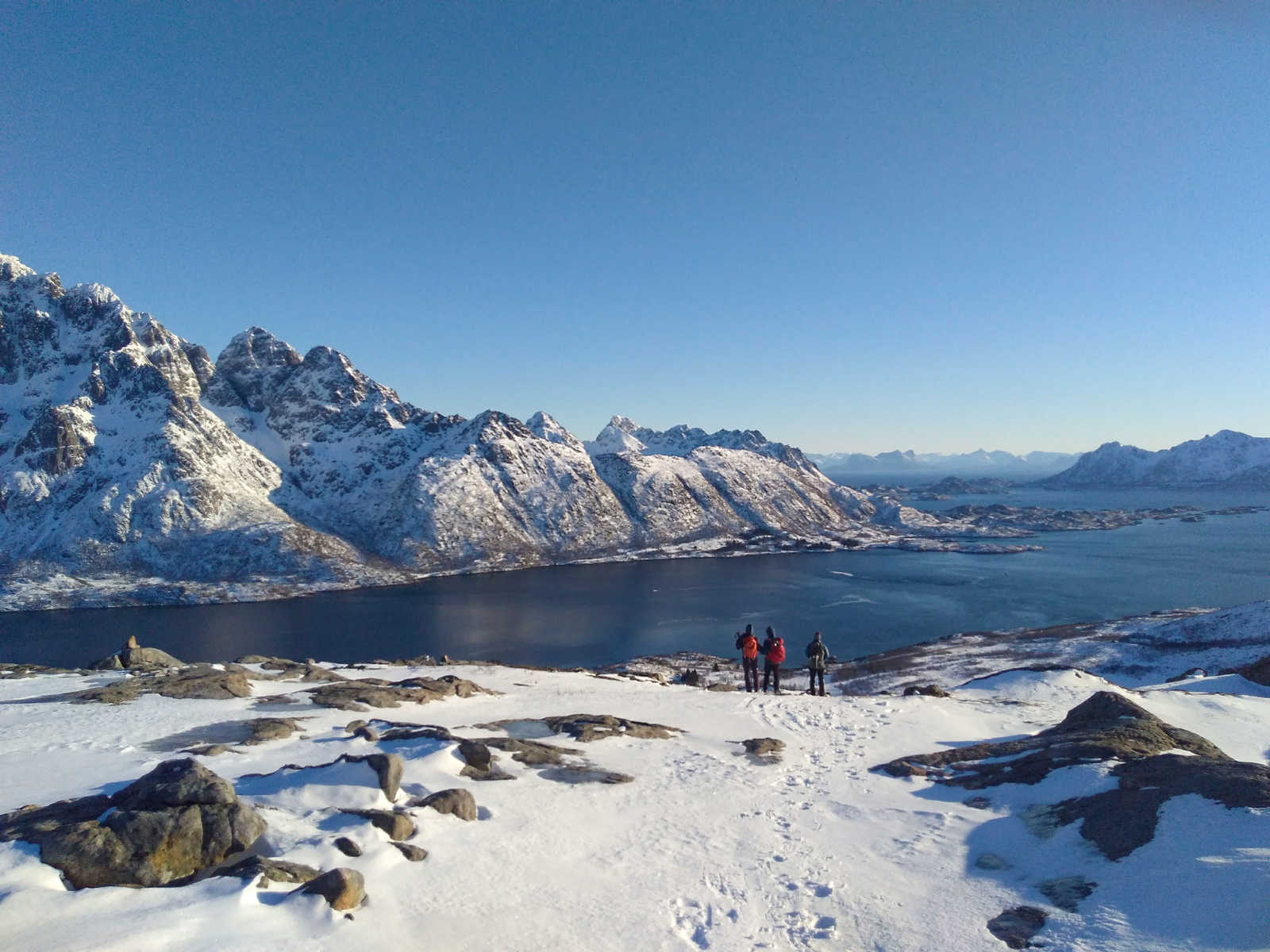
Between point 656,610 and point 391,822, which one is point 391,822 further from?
point 656,610

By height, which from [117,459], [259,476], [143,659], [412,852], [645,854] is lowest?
[645,854]

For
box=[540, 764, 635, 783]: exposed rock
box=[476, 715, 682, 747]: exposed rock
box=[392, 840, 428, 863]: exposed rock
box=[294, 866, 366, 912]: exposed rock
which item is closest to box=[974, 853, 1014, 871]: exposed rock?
box=[540, 764, 635, 783]: exposed rock

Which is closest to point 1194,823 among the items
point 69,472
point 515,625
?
point 515,625

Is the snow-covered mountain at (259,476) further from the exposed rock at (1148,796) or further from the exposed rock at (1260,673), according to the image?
the exposed rock at (1148,796)

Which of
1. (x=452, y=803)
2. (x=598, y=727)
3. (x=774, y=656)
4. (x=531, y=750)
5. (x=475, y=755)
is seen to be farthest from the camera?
(x=774, y=656)

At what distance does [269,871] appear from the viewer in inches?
376

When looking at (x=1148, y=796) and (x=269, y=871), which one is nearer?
(x=269, y=871)

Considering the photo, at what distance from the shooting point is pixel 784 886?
11.3 metres

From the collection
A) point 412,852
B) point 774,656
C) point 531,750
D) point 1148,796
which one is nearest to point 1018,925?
point 1148,796

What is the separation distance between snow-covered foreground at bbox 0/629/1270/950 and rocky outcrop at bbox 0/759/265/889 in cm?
35

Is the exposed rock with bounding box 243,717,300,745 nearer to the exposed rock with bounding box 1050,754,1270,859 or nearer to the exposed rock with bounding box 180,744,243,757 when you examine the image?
the exposed rock with bounding box 180,744,243,757

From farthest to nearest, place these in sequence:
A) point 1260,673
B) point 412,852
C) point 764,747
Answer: point 1260,673 < point 764,747 < point 412,852

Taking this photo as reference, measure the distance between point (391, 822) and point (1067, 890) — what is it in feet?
34.6

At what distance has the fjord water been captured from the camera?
262 ft
